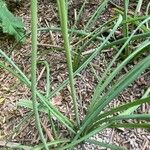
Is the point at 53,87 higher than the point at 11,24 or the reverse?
the reverse

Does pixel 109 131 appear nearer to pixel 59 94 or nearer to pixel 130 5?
pixel 59 94

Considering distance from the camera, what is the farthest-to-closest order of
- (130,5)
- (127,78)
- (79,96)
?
(130,5)
(79,96)
(127,78)

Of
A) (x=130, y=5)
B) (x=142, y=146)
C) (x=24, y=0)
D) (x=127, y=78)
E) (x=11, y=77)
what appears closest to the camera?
(x=127, y=78)

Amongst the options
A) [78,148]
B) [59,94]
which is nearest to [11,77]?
[59,94]

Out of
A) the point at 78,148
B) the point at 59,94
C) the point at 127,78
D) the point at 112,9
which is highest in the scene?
the point at 112,9

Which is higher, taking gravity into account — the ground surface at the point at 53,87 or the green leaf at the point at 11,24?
the green leaf at the point at 11,24
